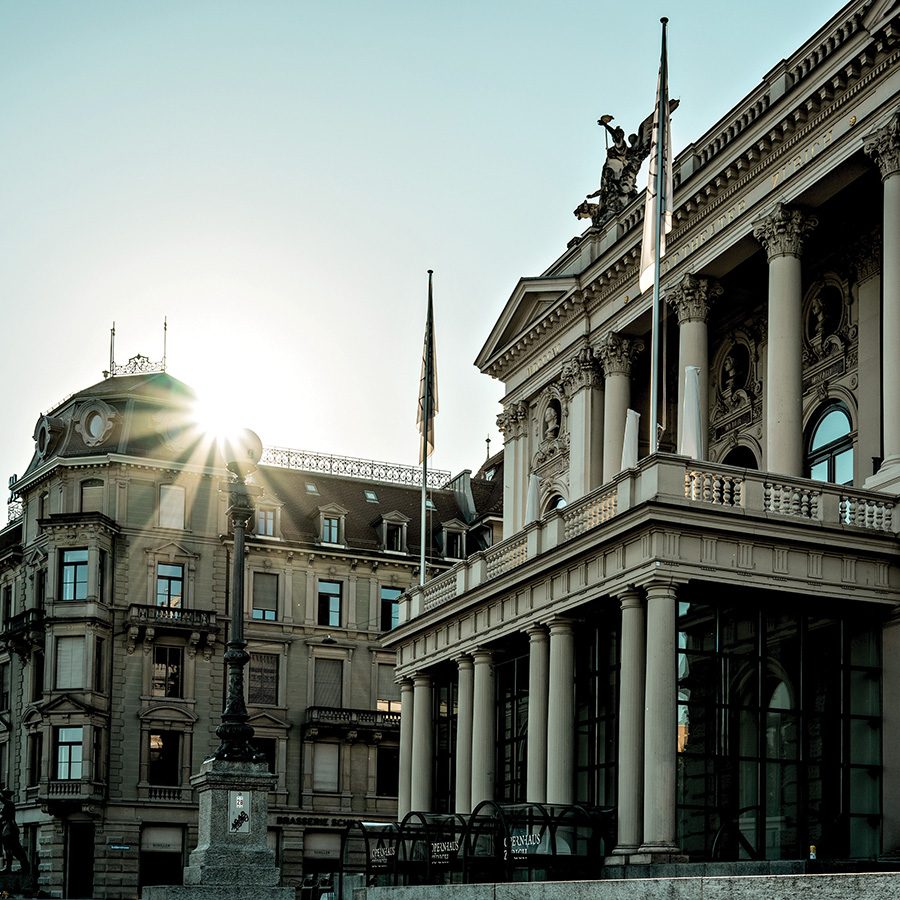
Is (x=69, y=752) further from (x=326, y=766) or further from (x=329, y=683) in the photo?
(x=329, y=683)

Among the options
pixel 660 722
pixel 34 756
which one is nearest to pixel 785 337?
pixel 660 722

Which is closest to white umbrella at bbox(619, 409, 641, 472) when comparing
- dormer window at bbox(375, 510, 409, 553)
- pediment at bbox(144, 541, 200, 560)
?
pediment at bbox(144, 541, 200, 560)

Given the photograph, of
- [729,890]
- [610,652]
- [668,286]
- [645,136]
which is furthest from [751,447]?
[729,890]

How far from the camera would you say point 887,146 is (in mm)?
33125

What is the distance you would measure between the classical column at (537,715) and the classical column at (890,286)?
8531mm

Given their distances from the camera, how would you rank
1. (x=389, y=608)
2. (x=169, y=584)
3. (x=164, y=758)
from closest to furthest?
(x=164, y=758) < (x=169, y=584) < (x=389, y=608)

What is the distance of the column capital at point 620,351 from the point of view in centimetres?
4531

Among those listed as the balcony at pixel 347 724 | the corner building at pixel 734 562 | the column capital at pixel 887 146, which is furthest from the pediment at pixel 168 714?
the column capital at pixel 887 146

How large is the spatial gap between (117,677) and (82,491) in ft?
27.3

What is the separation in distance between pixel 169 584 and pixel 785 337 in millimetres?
40999

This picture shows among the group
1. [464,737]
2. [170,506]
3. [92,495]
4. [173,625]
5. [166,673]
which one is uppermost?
[92,495]

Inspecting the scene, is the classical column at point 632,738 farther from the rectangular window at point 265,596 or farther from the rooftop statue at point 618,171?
the rectangular window at point 265,596

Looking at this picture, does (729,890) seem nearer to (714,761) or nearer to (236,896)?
(236,896)

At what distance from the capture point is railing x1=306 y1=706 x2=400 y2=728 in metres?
70.9
